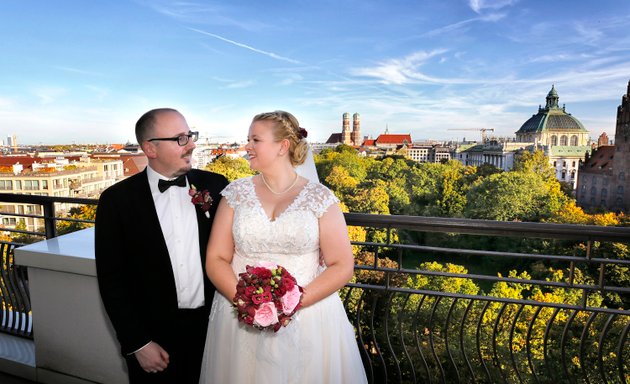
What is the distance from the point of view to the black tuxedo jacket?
5.40 feet

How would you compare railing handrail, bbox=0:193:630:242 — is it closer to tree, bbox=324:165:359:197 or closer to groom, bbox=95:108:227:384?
groom, bbox=95:108:227:384

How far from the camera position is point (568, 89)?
3900 inches

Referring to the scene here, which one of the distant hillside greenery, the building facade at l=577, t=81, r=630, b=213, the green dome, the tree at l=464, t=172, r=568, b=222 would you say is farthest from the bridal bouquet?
the green dome

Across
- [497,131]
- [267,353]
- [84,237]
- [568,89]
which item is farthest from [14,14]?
[497,131]

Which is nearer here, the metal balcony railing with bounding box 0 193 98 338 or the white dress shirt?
the white dress shirt

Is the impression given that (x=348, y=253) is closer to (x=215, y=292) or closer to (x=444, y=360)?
(x=215, y=292)

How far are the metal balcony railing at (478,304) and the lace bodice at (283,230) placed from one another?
1.92 feet

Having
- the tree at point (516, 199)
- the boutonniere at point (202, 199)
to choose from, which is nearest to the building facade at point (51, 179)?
the tree at point (516, 199)

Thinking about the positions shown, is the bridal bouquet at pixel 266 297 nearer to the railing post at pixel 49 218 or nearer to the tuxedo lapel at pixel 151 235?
the tuxedo lapel at pixel 151 235

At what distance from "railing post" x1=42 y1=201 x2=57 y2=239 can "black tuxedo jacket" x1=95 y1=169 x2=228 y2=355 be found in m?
1.61

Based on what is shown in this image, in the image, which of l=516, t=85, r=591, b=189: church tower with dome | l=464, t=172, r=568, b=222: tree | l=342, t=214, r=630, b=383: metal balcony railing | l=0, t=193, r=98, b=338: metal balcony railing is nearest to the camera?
l=342, t=214, r=630, b=383: metal balcony railing

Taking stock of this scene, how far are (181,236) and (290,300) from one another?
0.60 m

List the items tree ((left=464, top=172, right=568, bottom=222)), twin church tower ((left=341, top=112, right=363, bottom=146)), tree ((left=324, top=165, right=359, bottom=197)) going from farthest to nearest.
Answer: twin church tower ((left=341, top=112, right=363, bottom=146))
tree ((left=324, top=165, right=359, bottom=197))
tree ((left=464, top=172, right=568, bottom=222))

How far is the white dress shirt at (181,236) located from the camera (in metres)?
1.74
